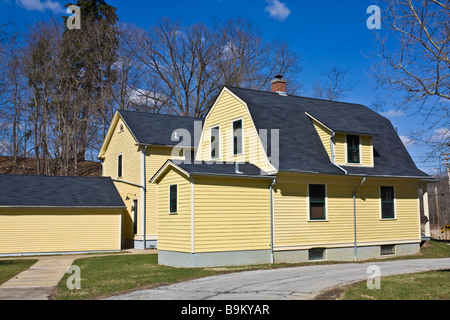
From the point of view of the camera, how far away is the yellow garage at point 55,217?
2611 centimetres

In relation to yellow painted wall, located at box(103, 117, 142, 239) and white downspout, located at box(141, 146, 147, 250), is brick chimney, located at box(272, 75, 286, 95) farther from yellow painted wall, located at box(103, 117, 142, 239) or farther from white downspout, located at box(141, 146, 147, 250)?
yellow painted wall, located at box(103, 117, 142, 239)

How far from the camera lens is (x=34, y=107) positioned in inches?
1754

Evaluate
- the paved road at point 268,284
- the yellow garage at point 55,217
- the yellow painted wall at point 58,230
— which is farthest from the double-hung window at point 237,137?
the yellow painted wall at point 58,230

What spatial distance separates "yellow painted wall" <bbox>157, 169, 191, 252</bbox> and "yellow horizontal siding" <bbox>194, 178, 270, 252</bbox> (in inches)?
18.4

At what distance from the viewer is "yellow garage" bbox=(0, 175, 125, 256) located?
2611 cm

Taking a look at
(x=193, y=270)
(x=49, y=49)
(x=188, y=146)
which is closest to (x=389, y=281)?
(x=193, y=270)

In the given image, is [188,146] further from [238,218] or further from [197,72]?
[197,72]

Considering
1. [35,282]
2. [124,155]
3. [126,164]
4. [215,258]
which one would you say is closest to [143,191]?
[126,164]

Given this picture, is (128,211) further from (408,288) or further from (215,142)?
(408,288)

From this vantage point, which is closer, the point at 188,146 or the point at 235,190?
the point at 235,190

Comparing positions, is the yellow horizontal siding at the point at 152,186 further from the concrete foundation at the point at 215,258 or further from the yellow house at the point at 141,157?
the concrete foundation at the point at 215,258

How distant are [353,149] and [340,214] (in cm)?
319

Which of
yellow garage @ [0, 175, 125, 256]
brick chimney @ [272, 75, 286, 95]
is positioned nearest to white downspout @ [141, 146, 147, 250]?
yellow garage @ [0, 175, 125, 256]
